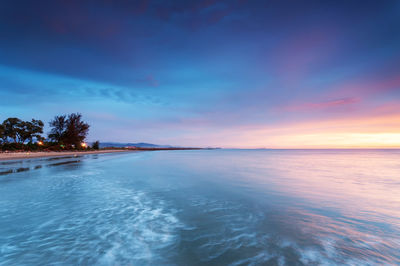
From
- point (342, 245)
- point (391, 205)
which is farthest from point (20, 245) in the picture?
point (391, 205)

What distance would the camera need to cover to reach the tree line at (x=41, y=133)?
51.3m

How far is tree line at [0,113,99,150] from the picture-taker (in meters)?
51.3

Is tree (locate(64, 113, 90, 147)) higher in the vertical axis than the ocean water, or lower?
higher

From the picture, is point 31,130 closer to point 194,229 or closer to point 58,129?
point 58,129

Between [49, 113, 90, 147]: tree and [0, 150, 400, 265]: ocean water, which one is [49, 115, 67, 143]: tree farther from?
[0, 150, 400, 265]: ocean water

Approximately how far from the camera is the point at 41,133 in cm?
5775

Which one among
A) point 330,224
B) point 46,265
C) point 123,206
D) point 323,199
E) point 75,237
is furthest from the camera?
point 323,199

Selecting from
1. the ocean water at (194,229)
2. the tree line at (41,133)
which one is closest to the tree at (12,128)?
the tree line at (41,133)

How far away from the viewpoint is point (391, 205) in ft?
26.4

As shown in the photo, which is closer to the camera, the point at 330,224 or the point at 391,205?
the point at 330,224

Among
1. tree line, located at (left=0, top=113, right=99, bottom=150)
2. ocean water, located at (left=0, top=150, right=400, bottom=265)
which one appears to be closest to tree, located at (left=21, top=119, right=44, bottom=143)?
tree line, located at (left=0, top=113, right=99, bottom=150)

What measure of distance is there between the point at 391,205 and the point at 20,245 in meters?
13.5

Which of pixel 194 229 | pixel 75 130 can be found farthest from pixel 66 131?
pixel 194 229

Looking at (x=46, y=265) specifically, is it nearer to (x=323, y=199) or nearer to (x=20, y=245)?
(x=20, y=245)
